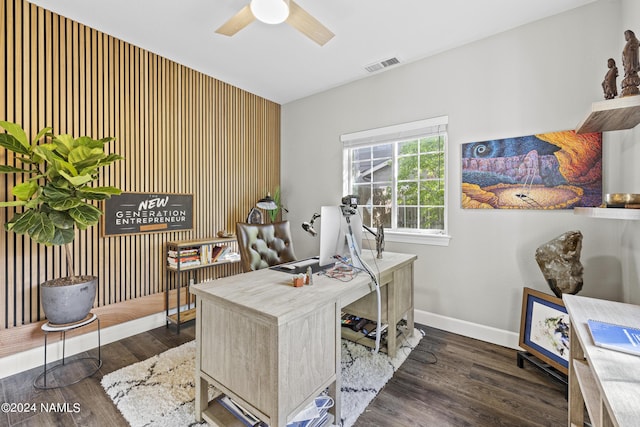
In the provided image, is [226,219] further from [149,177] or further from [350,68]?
[350,68]

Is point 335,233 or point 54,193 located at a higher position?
point 54,193

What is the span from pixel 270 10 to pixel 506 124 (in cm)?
219

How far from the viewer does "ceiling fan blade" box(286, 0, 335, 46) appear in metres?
1.85

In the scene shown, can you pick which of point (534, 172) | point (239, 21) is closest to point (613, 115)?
point (534, 172)

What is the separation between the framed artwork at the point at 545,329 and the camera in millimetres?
1942

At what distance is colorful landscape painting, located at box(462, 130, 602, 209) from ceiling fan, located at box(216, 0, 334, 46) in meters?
1.75

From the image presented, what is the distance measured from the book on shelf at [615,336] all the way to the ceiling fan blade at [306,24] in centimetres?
230

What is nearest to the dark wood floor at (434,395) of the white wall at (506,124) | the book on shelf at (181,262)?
the white wall at (506,124)

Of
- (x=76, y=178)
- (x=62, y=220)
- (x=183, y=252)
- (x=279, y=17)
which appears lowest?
(x=183, y=252)

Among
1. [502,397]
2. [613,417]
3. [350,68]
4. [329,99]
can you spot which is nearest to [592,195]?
[502,397]

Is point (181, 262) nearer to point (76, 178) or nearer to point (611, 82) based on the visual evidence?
point (76, 178)

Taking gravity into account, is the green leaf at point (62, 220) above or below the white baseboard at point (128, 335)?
above

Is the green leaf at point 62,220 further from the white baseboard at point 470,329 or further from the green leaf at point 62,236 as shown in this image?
the white baseboard at point 470,329

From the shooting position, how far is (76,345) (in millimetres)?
2410
